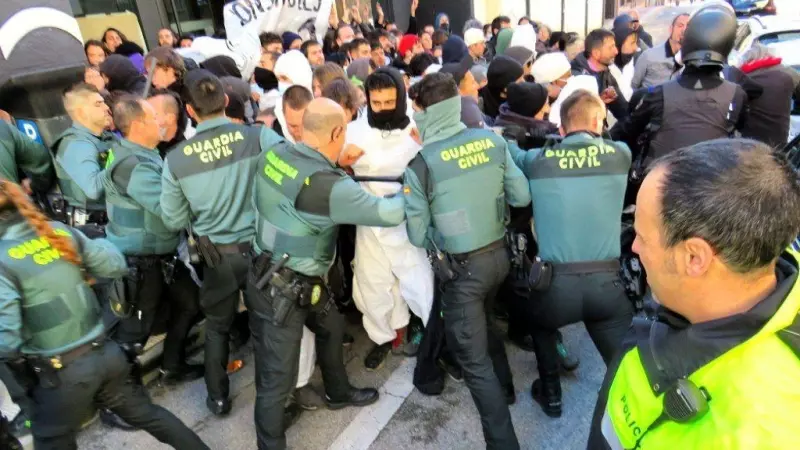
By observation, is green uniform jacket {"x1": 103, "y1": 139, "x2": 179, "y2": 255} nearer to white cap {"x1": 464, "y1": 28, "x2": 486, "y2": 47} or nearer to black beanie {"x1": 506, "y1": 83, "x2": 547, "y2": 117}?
black beanie {"x1": 506, "y1": 83, "x2": 547, "y2": 117}

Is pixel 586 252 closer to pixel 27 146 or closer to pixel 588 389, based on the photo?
pixel 588 389

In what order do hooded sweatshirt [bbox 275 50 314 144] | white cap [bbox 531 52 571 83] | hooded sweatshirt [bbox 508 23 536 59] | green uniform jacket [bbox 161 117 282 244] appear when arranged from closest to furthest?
green uniform jacket [bbox 161 117 282 244], hooded sweatshirt [bbox 275 50 314 144], white cap [bbox 531 52 571 83], hooded sweatshirt [bbox 508 23 536 59]

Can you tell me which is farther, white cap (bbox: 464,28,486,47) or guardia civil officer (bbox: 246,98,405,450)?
white cap (bbox: 464,28,486,47)

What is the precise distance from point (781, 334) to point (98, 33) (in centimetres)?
972

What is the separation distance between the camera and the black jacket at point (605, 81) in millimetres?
4930

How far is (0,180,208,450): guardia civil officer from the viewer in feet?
6.69

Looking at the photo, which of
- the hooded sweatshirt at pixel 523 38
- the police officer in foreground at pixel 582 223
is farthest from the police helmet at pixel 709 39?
the hooded sweatshirt at pixel 523 38

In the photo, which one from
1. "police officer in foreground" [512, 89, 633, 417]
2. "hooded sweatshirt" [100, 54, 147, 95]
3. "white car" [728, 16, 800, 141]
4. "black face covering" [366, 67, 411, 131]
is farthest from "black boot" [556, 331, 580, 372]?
"white car" [728, 16, 800, 141]

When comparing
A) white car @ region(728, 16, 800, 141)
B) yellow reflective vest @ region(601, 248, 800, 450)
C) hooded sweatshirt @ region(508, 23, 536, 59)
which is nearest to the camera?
yellow reflective vest @ region(601, 248, 800, 450)

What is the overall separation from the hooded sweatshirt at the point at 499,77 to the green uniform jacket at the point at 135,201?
2.64m

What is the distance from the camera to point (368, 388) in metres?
3.19

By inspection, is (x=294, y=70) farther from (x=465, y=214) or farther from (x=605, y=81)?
(x=605, y=81)

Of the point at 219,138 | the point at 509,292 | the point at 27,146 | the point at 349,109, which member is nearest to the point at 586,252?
the point at 509,292

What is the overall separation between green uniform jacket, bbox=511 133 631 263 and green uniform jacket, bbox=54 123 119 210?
2.64 m
